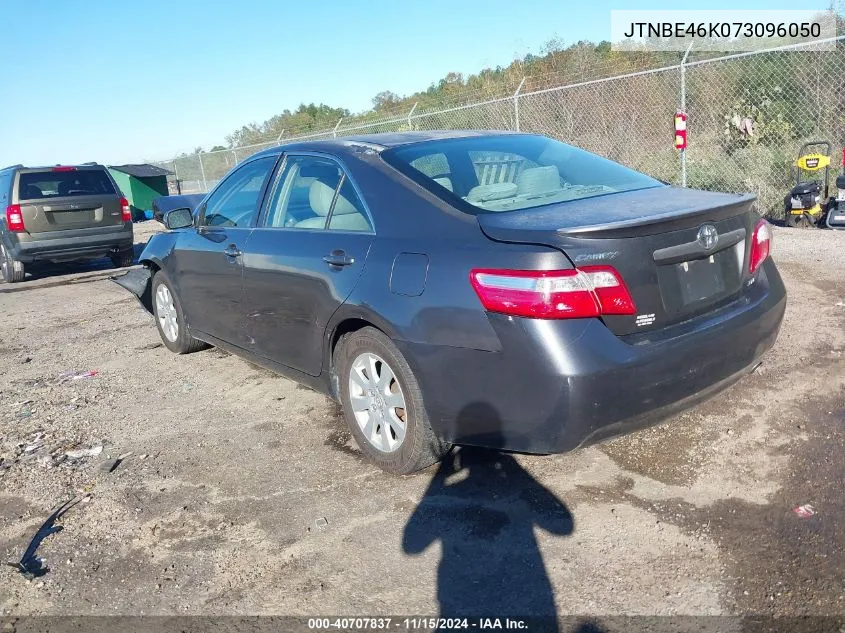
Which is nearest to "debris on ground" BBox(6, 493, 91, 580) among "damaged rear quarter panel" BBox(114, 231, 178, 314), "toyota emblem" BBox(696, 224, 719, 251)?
"damaged rear quarter panel" BBox(114, 231, 178, 314)

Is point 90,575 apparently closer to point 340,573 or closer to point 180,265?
point 340,573

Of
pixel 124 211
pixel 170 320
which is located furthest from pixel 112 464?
pixel 124 211

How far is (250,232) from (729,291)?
273cm

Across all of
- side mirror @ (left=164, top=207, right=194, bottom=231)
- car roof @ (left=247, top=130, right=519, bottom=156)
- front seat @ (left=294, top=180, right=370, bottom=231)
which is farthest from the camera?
side mirror @ (left=164, top=207, right=194, bottom=231)

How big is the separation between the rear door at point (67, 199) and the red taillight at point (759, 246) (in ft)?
33.4

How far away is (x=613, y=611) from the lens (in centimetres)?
233

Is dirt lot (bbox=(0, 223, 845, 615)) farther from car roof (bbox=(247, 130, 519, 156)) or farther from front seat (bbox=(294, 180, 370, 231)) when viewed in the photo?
car roof (bbox=(247, 130, 519, 156))

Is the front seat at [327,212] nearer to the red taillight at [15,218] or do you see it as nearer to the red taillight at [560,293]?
the red taillight at [560,293]

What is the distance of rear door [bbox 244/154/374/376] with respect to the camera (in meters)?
3.47

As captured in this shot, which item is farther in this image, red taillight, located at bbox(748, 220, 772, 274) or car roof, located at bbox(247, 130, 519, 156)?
car roof, located at bbox(247, 130, 519, 156)

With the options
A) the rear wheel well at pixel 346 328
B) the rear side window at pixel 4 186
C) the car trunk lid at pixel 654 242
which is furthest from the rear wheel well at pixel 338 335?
the rear side window at pixel 4 186

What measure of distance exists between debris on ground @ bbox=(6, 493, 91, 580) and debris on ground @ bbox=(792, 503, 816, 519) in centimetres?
305

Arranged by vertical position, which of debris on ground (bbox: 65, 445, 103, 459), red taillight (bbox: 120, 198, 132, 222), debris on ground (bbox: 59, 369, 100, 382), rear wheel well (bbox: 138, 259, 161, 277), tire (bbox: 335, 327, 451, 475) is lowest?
debris on ground (bbox: 65, 445, 103, 459)

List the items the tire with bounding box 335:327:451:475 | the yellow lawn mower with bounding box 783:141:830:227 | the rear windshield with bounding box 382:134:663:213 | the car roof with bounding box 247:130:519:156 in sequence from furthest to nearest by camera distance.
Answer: the yellow lawn mower with bounding box 783:141:830:227 → the car roof with bounding box 247:130:519:156 → the rear windshield with bounding box 382:134:663:213 → the tire with bounding box 335:327:451:475
